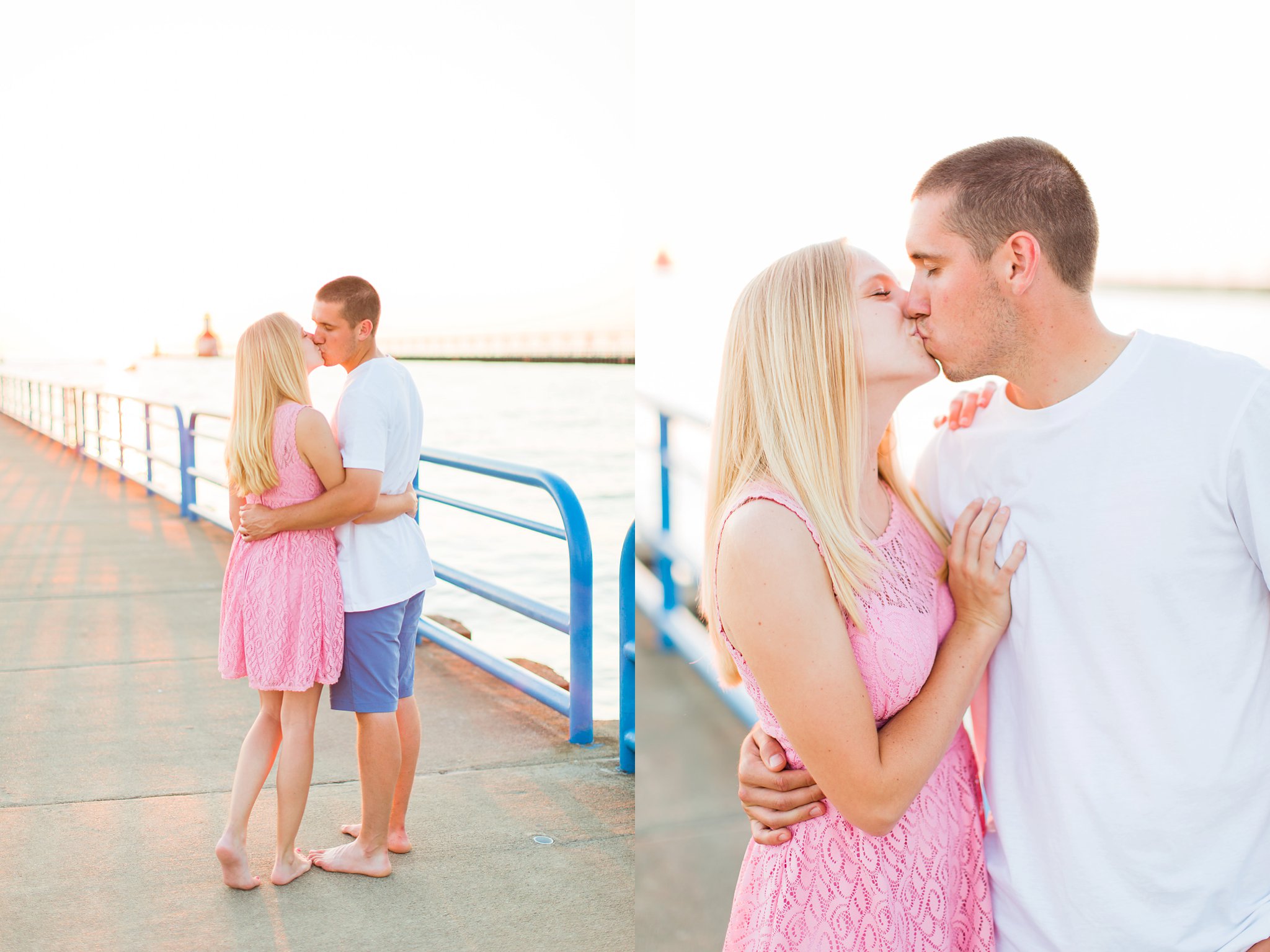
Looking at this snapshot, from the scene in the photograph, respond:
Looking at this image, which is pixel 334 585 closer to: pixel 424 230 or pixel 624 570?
pixel 624 570

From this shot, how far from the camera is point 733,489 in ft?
4.96

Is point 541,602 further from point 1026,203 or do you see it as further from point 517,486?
point 517,486

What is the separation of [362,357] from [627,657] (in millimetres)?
1365

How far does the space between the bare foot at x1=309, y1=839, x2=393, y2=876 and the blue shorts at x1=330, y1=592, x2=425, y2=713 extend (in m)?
0.39

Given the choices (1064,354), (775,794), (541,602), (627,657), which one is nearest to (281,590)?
(627,657)

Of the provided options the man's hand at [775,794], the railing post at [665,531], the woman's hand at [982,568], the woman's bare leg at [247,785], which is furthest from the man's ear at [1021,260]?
the railing post at [665,531]

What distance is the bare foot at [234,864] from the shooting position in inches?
116

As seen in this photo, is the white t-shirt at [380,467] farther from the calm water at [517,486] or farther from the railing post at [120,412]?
the railing post at [120,412]

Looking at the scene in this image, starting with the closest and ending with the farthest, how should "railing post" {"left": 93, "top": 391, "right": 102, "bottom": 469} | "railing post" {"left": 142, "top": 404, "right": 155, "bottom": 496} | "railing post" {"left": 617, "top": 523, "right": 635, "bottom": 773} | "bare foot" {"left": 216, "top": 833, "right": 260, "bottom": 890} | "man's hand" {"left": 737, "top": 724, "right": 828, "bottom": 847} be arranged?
"man's hand" {"left": 737, "top": 724, "right": 828, "bottom": 847}
"bare foot" {"left": 216, "top": 833, "right": 260, "bottom": 890}
"railing post" {"left": 617, "top": 523, "right": 635, "bottom": 773}
"railing post" {"left": 142, "top": 404, "right": 155, "bottom": 496}
"railing post" {"left": 93, "top": 391, "right": 102, "bottom": 469}

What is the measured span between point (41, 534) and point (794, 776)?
359 inches

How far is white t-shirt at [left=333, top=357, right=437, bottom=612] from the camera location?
10.1 feet

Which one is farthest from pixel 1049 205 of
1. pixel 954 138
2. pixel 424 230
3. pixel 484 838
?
pixel 424 230

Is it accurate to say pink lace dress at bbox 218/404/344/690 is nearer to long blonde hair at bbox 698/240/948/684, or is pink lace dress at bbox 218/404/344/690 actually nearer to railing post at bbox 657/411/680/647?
long blonde hair at bbox 698/240/948/684

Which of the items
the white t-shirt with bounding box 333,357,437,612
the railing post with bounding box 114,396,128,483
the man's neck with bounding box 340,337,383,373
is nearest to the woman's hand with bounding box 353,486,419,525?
A: the white t-shirt with bounding box 333,357,437,612
